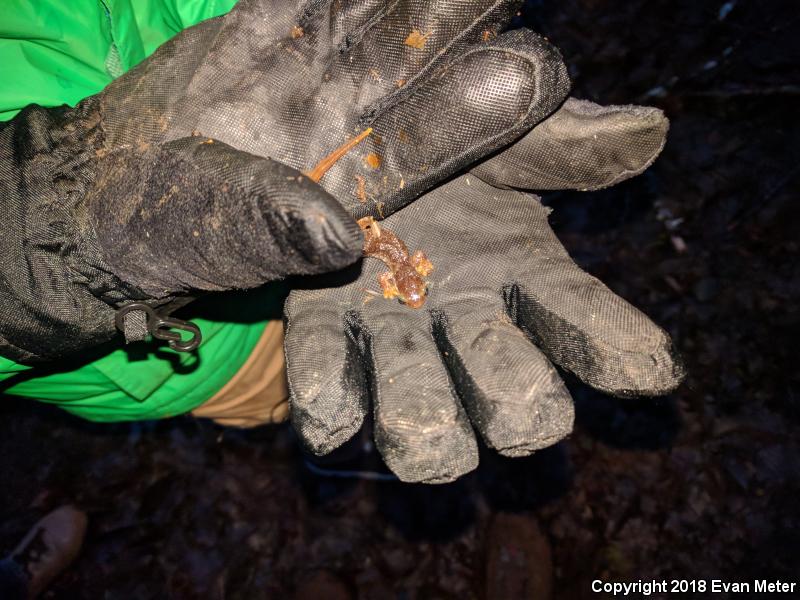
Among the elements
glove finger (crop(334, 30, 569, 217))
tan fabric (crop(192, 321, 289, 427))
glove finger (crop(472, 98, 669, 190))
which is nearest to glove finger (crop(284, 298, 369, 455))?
glove finger (crop(334, 30, 569, 217))

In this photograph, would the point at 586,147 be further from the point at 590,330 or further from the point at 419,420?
the point at 419,420

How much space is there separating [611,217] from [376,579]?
11.3ft

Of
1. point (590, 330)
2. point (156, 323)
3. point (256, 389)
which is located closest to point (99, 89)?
point (156, 323)

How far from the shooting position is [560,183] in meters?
1.80

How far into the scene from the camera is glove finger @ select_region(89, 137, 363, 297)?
4.14 feet

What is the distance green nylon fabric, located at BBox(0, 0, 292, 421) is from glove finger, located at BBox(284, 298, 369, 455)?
0.88 metres

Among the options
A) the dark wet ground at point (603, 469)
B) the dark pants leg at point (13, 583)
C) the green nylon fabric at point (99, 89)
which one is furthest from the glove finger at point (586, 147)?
the dark pants leg at point (13, 583)

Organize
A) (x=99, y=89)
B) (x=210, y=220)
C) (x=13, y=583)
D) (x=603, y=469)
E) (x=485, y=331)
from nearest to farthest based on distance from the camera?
(x=210, y=220), (x=485, y=331), (x=99, y=89), (x=603, y=469), (x=13, y=583)

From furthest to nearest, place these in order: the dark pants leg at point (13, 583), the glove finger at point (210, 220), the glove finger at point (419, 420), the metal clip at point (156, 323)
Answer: the dark pants leg at point (13, 583) < the metal clip at point (156, 323) < the glove finger at point (419, 420) < the glove finger at point (210, 220)

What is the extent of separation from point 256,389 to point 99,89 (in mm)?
1814

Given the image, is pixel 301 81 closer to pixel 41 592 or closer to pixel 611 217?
pixel 611 217

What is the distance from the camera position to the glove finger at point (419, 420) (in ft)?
4.74

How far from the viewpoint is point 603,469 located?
3705 mm

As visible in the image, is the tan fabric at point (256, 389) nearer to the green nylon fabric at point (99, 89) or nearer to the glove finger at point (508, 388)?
the green nylon fabric at point (99, 89)
